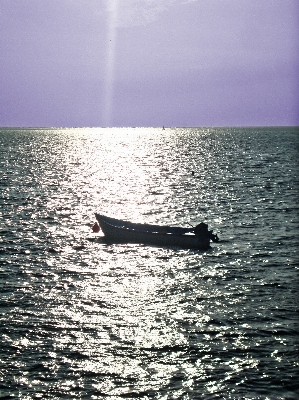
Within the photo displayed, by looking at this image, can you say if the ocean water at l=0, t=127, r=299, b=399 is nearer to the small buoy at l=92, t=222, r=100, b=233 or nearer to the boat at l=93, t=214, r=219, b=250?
the small buoy at l=92, t=222, r=100, b=233

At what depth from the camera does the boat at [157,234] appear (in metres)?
39.1

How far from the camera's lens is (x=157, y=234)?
40188mm

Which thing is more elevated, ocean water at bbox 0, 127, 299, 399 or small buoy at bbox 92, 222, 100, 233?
small buoy at bbox 92, 222, 100, 233

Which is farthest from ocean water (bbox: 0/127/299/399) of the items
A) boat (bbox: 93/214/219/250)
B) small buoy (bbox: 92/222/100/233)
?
boat (bbox: 93/214/219/250)

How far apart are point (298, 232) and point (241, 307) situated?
20.0m

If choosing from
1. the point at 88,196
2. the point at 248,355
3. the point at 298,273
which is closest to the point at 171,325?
the point at 248,355

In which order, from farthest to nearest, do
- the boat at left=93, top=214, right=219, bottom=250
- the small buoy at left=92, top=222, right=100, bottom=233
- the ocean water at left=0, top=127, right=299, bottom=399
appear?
1. the small buoy at left=92, top=222, right=100, bottom=233
2. the boat at left=93, top=214, right=219, bottom=250
3. the ocean water at left=0, top=127, right=299, bottom=399

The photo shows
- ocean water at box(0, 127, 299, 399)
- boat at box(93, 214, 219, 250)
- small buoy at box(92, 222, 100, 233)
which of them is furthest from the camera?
small buoy at box(92, 222, 100, 233)

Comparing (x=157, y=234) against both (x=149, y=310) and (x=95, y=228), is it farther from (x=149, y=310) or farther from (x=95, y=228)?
(x=149, y=310)

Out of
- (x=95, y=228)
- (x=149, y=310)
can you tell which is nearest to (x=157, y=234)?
(x=95, y=228)

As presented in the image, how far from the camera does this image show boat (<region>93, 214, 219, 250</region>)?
128 feet

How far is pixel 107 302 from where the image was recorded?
1022 inches

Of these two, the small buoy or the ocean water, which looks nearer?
the ocean water

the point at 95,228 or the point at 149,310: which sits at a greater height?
the point at 95,228
